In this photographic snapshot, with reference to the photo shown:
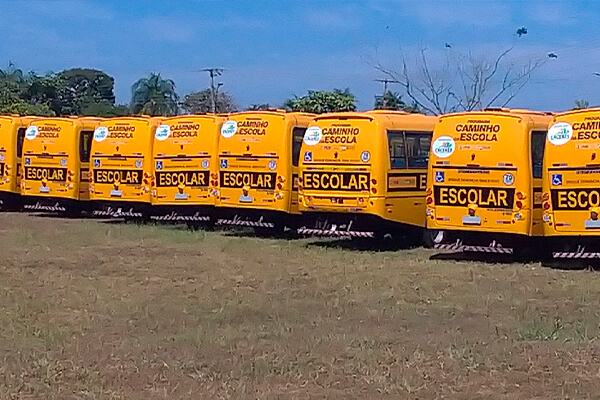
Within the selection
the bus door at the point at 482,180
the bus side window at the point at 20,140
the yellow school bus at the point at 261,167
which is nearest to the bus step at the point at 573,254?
the bus door at the point at 482,180

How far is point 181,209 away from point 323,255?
5362mm

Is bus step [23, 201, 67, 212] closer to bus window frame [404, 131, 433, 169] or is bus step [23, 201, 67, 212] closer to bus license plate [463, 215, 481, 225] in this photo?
bus window frame [404, 131, 433, 169]

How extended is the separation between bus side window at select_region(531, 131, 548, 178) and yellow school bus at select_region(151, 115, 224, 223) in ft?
23.7

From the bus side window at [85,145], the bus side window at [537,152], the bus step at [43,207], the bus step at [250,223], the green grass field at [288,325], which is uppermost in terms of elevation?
the bus side window at [85,145]

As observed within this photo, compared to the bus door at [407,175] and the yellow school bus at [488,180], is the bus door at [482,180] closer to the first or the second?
the yellow school bus at [488,180]

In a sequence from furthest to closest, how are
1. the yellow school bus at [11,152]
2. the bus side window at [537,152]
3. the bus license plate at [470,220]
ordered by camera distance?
the yellow school bus at [11,152]
the bus license plate at [470,220]
the bus side window at [537,152]

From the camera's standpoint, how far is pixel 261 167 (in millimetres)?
20828

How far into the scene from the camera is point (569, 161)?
1605 cm

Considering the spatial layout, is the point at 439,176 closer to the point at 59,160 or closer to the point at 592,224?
the point at 592,224

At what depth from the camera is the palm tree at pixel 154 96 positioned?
58.4m

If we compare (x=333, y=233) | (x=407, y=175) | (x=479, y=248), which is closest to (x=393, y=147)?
(x=407, y=175)

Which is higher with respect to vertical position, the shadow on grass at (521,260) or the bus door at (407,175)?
the bus door at (407,175)

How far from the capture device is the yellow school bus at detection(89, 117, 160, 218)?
23812mm

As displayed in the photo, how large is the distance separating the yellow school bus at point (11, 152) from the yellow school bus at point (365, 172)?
33.8 feet
